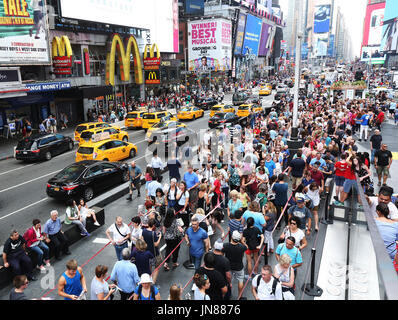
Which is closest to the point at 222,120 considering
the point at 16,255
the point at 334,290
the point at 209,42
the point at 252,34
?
the point at 334,290

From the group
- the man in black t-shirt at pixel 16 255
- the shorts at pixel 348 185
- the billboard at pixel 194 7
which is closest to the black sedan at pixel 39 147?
the man in black t-shirt at pixel 16 255

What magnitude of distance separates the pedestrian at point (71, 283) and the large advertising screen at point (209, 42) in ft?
221

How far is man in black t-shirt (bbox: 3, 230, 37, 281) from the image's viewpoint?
7.40 metres

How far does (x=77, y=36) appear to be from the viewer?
34.1 metres

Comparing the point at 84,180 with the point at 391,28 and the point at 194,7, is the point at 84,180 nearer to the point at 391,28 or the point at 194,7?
the point at 194,7

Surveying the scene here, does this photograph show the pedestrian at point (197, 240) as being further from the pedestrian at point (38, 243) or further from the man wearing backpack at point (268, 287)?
the pedestrian at point (38, 243)

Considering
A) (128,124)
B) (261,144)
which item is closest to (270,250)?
(261,144)

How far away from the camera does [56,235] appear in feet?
28.6

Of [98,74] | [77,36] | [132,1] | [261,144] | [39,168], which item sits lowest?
[39,168]

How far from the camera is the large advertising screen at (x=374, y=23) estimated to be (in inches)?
4675

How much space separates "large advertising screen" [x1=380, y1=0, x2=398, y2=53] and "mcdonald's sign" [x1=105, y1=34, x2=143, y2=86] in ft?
256

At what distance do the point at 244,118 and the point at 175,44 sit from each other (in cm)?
3154

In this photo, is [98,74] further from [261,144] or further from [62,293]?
[62,293]

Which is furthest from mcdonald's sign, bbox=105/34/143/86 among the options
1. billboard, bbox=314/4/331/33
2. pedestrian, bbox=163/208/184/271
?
billboard, bbox=314/4/331/33
